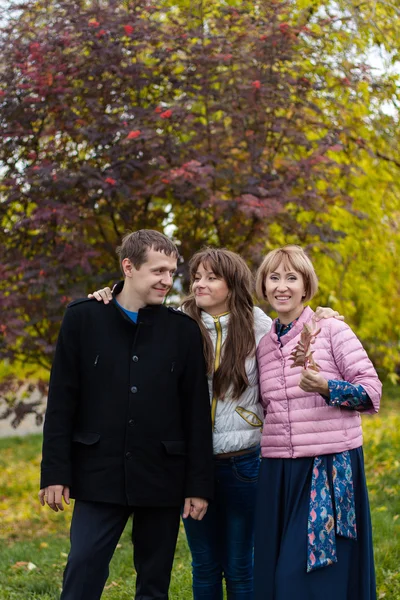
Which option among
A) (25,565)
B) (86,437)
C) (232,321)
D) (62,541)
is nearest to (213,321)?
(232,321)

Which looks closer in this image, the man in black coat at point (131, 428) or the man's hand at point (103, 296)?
the man in black coat at point (131, 428)

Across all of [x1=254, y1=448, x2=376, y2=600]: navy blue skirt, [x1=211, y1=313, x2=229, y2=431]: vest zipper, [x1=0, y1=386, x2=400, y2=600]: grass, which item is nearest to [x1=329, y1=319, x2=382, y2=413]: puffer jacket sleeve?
[x1=254, y1=448, x2=376, y2=600]: navy blue skirt

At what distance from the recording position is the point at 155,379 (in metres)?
3.15

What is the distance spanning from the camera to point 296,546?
9.98 ft

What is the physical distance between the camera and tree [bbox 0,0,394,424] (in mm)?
5766

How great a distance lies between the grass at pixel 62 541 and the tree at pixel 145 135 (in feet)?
5.12

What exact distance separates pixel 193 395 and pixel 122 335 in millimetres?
386

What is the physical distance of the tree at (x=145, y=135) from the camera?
227 inches

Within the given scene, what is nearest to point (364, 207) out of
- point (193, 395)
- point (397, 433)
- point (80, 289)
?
point (397, 433)

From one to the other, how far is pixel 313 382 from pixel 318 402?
20 centimetres

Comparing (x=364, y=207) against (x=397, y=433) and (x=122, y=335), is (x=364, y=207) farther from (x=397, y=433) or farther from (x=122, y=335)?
(x=122, y=335)

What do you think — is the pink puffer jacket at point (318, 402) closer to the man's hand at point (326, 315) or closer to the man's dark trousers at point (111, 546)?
the man's hand at point (326, 315)

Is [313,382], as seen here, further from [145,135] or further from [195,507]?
[145,135]

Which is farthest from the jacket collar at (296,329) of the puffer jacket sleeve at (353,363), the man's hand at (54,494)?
the man's hand at (54,494)
